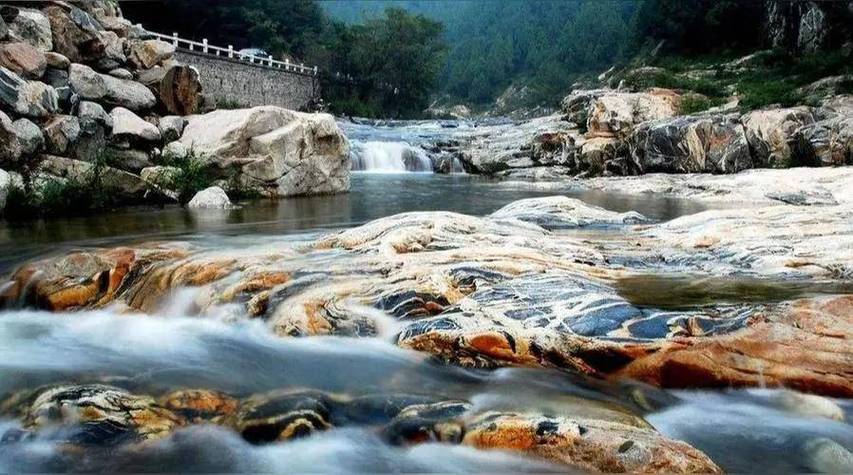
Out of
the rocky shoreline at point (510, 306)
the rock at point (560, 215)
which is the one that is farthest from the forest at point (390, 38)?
the rocky shoreline at point (510, 306)

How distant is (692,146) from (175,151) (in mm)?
13200

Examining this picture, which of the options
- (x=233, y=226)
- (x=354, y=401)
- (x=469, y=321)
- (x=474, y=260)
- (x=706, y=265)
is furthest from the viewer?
(x=233, y=226)

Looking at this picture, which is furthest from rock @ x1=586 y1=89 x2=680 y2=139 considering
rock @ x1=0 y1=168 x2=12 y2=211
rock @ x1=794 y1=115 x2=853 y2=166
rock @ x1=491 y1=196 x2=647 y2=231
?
rock @ x1=0 y1=168 x2=12 y2=211

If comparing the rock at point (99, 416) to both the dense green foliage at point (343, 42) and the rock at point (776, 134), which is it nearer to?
the rock at point (776, 134)

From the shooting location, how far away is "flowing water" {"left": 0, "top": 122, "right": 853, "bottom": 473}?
10.2ft

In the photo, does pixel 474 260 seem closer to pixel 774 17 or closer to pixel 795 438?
pixel 795 438

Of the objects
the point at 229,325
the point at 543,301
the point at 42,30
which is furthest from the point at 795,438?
the point at 42,30

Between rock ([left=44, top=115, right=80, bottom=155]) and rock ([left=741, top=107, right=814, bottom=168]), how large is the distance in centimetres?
1566

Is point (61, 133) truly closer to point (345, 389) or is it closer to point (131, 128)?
point (131, 128)

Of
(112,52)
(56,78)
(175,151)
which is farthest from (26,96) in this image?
(112,52)

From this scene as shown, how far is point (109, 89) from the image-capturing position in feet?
40.6

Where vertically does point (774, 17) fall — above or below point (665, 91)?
above

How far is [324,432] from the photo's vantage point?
3322 millimetres

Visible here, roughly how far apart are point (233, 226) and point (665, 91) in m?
18.4
